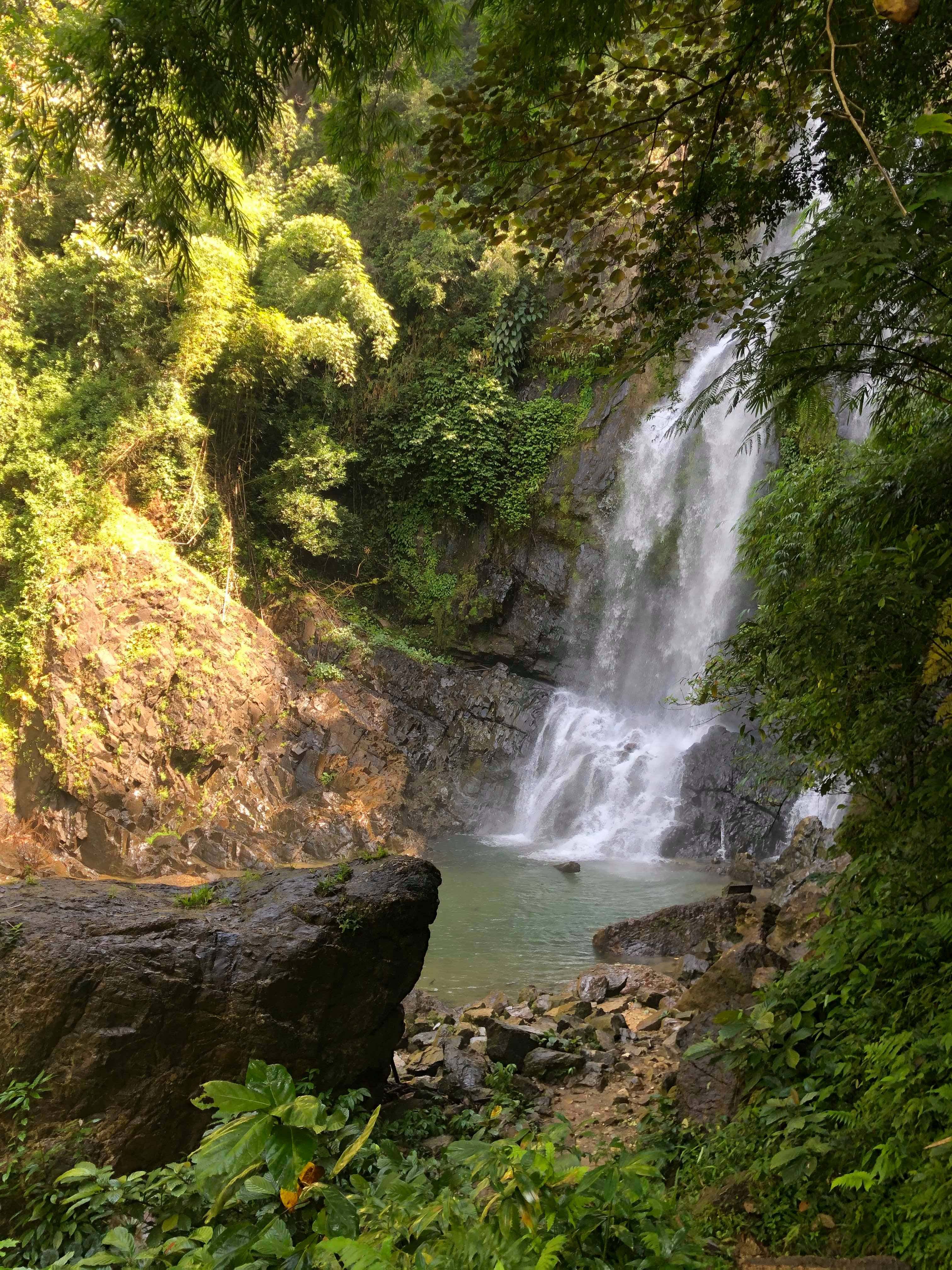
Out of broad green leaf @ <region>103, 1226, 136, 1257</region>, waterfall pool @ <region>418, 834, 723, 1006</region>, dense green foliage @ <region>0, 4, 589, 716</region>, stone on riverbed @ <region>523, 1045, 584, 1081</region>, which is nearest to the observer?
broad green leaf @ <region>103, 1226, 136, 1257</region>

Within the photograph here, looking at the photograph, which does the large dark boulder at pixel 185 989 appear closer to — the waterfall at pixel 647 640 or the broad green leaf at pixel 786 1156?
the broad green leaf at pixel 786 1156

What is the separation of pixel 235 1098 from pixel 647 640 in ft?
49.7

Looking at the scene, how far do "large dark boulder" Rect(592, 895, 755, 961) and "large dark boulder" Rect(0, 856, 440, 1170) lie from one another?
432 cm

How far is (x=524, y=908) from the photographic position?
984cm

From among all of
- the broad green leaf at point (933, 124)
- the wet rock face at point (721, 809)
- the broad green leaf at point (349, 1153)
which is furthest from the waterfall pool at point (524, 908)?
the broad green leaf at point (933, 124)

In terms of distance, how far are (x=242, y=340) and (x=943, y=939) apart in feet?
43.6

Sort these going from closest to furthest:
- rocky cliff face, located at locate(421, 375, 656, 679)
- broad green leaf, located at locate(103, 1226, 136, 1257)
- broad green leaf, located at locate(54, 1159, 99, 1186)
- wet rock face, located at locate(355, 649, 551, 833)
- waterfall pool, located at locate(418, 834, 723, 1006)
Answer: broad green leaf, located at locate(103, 1226, 136, 1257) < broad green leaf, located at locate(54, 1159, 99, 1186) < waterfall pool, located at locate(418, 834, 723, 1006) < wet rock face, located at locate(355, 649, 551, 833) < rocky cliff face, located at locate(421, 375, 656, 679)

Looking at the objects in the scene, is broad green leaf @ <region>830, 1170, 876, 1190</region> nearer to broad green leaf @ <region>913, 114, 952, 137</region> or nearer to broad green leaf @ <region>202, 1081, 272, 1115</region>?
broad green leaf @ <region>202, 1081, 272, 1115</region>

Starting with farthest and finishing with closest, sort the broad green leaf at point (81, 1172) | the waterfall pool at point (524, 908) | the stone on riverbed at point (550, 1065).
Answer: the waterfall pool at point (524, 908) → the stone on riverbed at point (550, 1065) → the broad green leaf at point (81, 1172)

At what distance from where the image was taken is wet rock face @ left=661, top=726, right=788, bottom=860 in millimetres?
12008

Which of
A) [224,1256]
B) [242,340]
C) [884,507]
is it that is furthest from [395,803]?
[224,1256]

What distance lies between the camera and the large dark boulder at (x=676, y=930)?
7.95 m

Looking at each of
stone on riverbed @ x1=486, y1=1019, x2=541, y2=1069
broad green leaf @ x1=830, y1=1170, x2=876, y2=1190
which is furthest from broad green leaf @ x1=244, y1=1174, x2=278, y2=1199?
stone on riverbed @ x1=486, y1=1019, x2=541, y2=1069

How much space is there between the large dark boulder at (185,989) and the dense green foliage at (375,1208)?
1174mm
